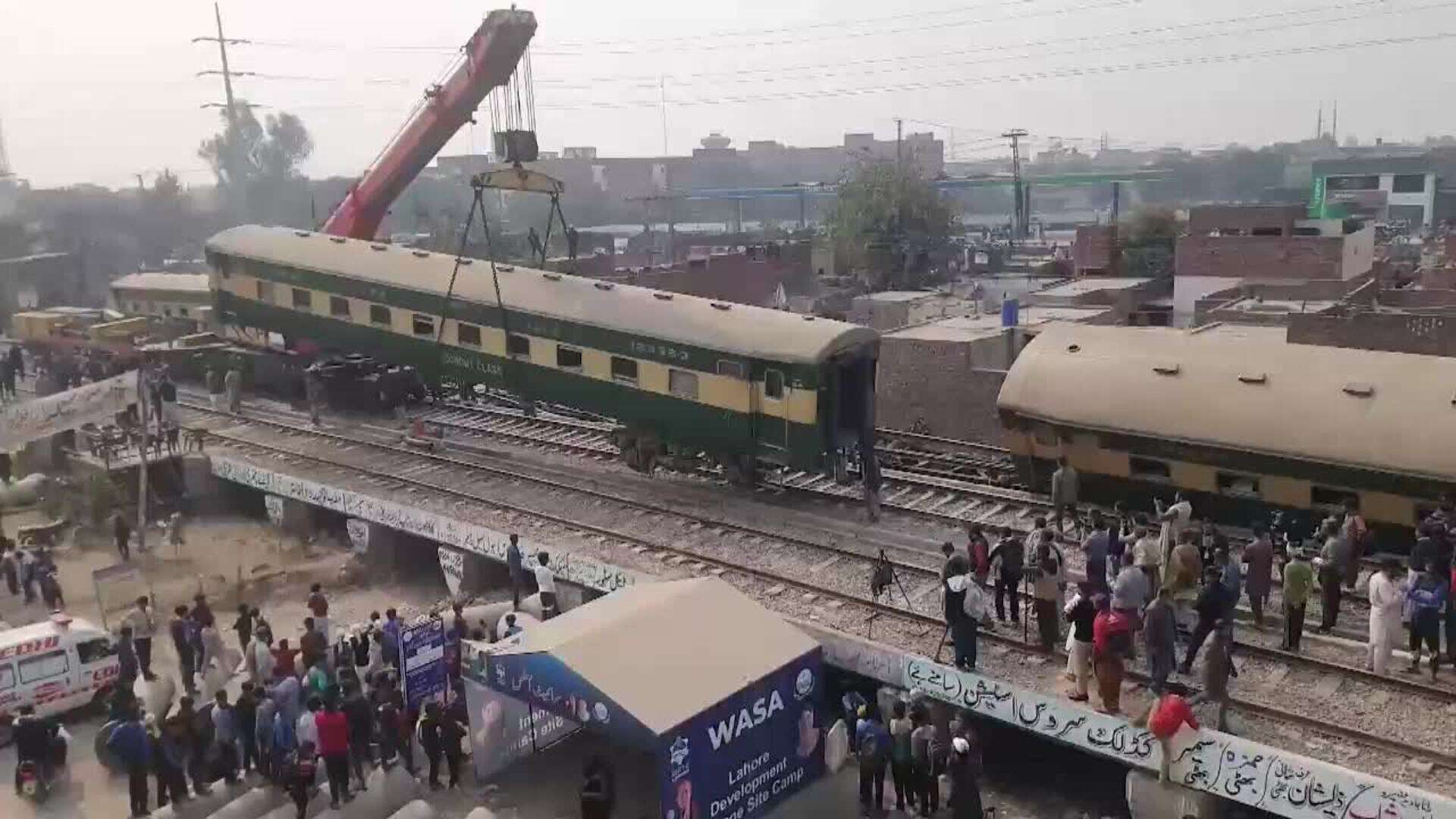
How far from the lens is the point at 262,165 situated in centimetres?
11600

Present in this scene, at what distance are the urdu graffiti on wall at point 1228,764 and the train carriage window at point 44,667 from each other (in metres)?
10.9

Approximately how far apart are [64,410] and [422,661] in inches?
470

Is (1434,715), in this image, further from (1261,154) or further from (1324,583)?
(1261,154)

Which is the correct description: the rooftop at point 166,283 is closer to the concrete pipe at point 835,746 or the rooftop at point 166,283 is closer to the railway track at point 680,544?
the railway track at point 680,544

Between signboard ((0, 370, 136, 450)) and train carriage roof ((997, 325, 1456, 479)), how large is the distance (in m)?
15.5

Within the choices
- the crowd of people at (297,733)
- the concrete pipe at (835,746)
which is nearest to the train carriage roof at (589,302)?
the concrete pipe at (835,746)

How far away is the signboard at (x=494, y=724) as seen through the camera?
11859 millimetres

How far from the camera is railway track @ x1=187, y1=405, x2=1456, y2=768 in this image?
11312mm

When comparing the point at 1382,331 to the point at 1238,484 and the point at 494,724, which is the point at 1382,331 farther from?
the point at 494,724

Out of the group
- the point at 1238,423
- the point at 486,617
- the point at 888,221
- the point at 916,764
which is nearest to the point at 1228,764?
the point at 916,764

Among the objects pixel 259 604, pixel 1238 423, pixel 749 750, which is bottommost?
pixel 259 604

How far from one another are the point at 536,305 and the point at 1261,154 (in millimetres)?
197911

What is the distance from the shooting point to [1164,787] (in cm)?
1027

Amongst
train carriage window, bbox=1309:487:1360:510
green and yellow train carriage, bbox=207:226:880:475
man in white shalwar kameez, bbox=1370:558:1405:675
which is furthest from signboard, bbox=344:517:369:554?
man in white shalwar kameez, bbox=1370:558:1405:675
